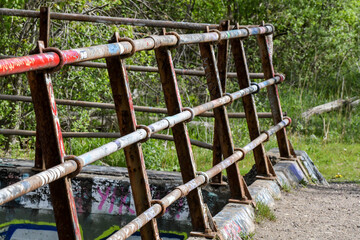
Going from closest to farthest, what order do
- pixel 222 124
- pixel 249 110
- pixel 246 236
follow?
pixel 246 236 < pixel 222 124 < pixel 249 110

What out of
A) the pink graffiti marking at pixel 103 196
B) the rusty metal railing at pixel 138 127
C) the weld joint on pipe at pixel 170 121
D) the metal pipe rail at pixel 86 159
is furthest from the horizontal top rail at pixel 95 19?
the pink graffiti marking at pixel 103 196

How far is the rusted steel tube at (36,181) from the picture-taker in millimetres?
1913

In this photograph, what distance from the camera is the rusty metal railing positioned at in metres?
2.23

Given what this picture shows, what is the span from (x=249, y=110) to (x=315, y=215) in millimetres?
964

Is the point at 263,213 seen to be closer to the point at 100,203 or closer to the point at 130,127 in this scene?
the point at 100,203

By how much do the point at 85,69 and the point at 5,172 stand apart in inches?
84.2

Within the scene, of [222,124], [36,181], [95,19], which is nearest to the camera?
[36,181]

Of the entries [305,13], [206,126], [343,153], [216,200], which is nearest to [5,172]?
[216,200]

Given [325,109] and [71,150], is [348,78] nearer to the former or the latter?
[325,109]

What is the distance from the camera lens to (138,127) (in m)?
2.97

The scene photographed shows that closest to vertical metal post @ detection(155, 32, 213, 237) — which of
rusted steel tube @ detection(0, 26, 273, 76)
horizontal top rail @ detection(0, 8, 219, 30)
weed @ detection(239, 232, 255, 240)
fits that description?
rusted steel tube @ detection(0, 26, 273, 76)

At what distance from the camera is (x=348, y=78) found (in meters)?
12.7

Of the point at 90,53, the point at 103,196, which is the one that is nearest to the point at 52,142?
the point at 90,53

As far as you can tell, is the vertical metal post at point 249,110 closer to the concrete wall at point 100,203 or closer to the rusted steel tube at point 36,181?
the concrete wall at point 100,203
